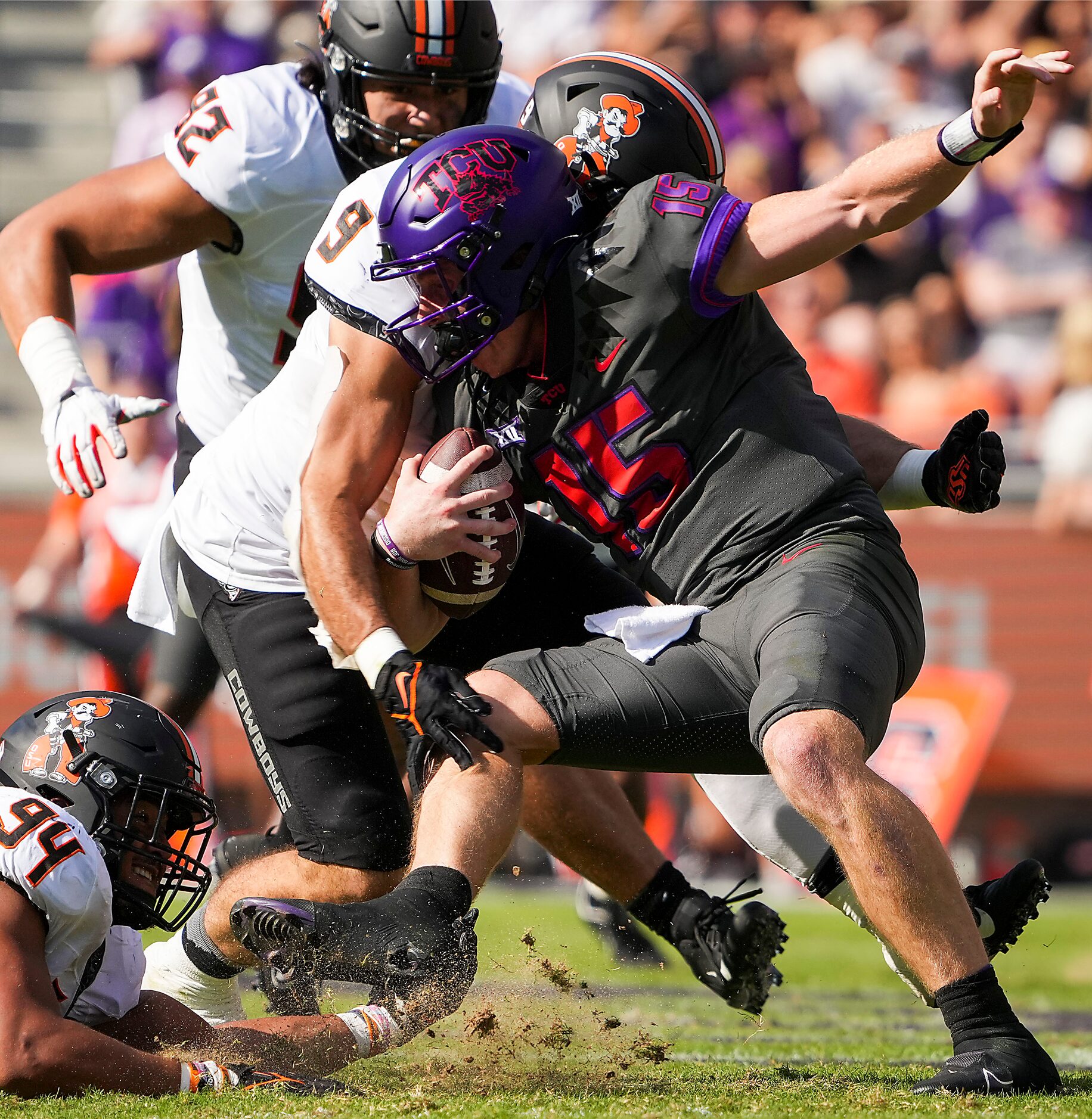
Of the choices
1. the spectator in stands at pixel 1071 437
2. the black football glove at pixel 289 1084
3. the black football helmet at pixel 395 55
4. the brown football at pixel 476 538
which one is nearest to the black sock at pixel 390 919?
the black football glove at pixel 289 1084

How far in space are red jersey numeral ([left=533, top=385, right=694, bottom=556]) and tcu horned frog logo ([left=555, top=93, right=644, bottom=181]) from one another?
653mm

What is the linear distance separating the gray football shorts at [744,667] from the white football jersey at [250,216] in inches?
55.9

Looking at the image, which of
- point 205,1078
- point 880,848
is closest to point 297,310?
point 205,1078

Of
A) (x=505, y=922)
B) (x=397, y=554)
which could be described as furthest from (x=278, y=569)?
(x=505, y=922)

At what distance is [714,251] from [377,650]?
1053mm

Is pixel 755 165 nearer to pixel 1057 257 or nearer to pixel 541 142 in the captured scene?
pixel 1057 257

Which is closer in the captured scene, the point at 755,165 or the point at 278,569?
the point at 278,569

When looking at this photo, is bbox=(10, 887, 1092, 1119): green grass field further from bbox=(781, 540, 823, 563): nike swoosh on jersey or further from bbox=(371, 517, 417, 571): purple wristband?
bbox=(781, 540, 823, 563): nike swoosh on jersey

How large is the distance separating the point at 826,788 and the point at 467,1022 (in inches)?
35.7

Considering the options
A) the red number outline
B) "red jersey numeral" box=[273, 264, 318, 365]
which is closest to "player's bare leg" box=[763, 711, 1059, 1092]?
→ "red jersey numeral" box=[273, 264, 318, 365]

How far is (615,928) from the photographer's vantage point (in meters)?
5.22

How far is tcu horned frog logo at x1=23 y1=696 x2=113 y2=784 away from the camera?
3211mm

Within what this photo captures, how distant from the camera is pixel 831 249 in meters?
3.19

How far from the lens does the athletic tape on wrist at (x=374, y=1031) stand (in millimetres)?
3285
